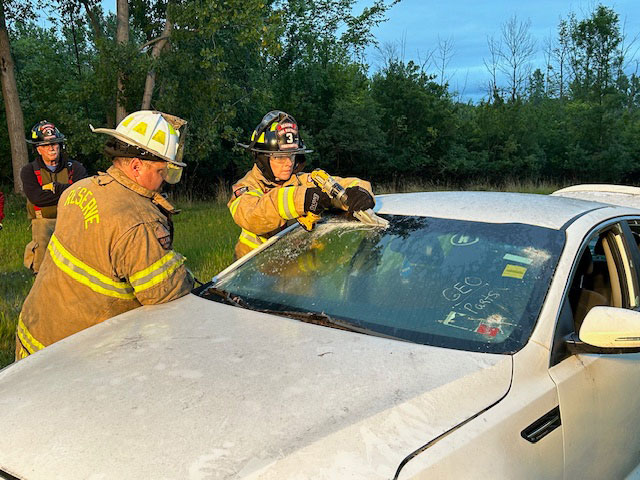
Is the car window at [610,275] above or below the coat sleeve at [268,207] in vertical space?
below

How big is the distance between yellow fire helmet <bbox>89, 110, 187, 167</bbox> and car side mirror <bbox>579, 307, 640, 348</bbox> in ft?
6.10

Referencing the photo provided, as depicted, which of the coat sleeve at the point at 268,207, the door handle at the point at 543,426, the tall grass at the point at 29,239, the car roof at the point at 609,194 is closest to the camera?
the door handle at the point at 543,426

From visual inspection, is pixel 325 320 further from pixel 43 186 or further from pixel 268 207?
pixel 43 186

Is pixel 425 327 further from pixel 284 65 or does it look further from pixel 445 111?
pixel 445 111

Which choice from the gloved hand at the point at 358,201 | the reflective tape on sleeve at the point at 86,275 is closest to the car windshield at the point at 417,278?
the gloved hand at the point at 358,201

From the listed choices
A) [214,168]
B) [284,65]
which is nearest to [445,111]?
[284,65]

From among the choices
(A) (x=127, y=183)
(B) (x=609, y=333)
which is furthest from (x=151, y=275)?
(B) (x=609, y=333)

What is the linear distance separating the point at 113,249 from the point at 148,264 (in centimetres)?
16

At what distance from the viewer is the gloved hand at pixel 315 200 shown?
285 centimetres

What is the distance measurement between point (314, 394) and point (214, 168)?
20.5 metres

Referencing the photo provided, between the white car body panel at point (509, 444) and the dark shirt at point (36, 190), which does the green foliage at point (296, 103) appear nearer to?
the dark shirt at point (36, 190)

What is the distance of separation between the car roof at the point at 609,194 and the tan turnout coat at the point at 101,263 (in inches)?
110

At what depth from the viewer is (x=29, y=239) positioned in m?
10.7

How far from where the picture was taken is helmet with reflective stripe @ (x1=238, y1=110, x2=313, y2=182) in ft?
12.4
